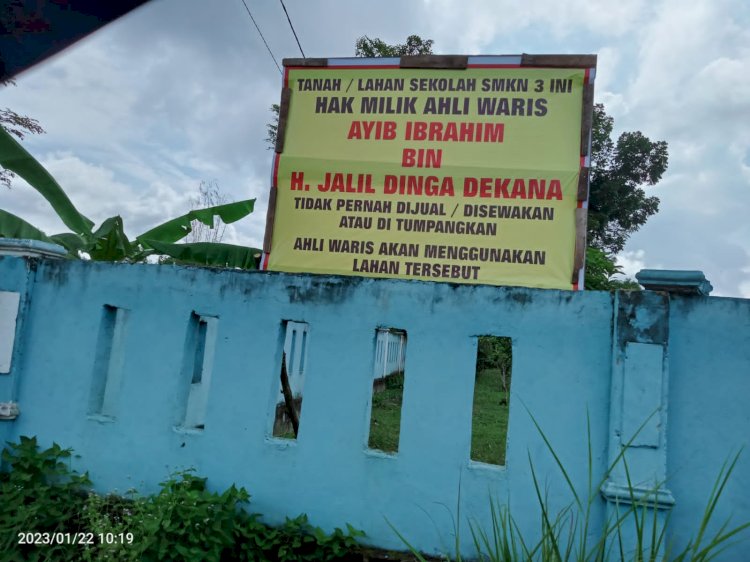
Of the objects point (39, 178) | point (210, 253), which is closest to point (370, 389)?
point (210, 253)

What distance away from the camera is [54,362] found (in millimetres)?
4469

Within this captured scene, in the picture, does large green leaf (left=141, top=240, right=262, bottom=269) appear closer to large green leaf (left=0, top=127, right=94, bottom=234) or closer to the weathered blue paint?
large green leaf (left=0, top=127, right=94, bottom=234)

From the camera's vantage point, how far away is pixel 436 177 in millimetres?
4781

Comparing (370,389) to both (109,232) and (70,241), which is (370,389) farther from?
(70,241)

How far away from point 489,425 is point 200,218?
697 centimetres

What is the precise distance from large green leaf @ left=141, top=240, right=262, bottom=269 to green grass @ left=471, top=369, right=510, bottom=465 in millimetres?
2996

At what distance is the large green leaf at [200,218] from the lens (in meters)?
6.34

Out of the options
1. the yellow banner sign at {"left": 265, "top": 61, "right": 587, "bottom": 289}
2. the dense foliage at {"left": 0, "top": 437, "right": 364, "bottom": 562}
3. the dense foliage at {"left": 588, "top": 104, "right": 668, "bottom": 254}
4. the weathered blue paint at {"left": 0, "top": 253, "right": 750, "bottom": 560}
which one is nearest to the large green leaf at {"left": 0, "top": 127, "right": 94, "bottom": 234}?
the weathered blue paint at {"left": 0, "top": 253, "right": 750, "bottom": 560}

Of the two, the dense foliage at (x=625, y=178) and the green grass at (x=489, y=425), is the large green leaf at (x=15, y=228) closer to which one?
the green grass at (x=489, y=425)

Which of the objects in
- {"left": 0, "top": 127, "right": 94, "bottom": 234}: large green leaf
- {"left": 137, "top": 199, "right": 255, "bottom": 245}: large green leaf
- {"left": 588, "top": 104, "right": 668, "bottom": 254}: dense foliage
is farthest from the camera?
{"left": 588, "top": 104, "right": 668, "bottom": 254}: dense foliage

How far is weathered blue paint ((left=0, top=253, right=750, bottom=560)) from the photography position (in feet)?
11.3

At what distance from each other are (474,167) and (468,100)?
63cm

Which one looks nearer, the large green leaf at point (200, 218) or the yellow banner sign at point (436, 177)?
the yellow banner sign at point (436, 177)

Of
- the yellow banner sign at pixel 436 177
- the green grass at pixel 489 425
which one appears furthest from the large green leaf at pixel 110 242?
the green grass at pixel 489 425
